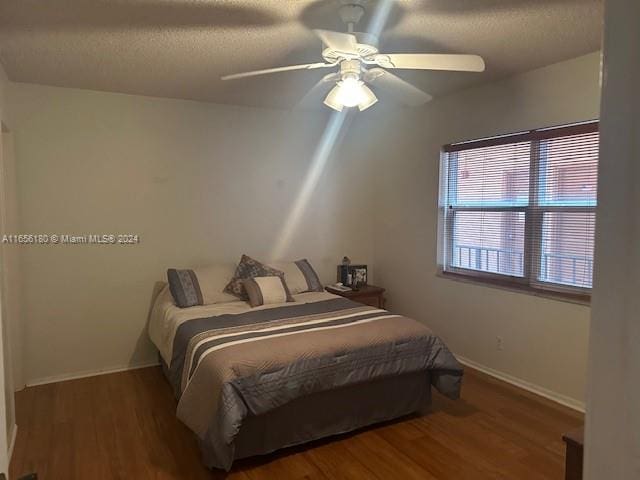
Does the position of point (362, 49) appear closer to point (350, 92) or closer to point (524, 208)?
point (350, 92)

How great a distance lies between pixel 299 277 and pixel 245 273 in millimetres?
523

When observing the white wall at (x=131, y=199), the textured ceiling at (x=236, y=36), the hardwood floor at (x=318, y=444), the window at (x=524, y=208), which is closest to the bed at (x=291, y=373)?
the hardwood floor at (x=318, y=444)

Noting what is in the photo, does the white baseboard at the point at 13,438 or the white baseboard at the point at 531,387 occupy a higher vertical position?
the white baseboard at the point at 531,387

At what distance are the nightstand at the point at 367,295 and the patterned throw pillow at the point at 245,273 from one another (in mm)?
741

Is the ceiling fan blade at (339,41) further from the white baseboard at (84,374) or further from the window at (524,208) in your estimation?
the white baseboard at (84,374)

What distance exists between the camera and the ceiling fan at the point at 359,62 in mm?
2219

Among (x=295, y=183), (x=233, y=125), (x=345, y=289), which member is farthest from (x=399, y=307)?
(x=233, y=125)

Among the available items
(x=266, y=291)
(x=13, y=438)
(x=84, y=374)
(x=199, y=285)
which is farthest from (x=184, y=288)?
(x=13, y=438)

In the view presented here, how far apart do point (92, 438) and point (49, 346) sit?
126cm

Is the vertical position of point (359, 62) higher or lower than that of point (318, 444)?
higher

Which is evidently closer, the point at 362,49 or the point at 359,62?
the point at 362,49

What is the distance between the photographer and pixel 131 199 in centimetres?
396

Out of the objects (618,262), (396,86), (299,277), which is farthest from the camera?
(299,277)

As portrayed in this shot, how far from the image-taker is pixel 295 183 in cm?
Answer: 468
